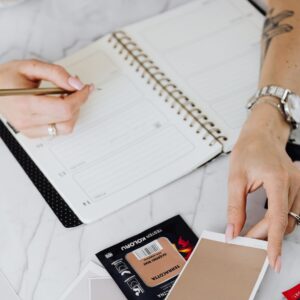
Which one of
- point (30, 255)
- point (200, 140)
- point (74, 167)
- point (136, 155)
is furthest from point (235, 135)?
point (30, 255)

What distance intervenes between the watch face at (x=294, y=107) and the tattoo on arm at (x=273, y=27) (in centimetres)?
13

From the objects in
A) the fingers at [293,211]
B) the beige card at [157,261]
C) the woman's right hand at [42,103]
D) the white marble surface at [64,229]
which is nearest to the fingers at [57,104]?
the woman's right hand at [42,103]

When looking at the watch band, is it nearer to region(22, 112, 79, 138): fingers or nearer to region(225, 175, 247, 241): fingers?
region(225, 175, 247, 241): fingers

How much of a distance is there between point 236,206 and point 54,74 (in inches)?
14.8

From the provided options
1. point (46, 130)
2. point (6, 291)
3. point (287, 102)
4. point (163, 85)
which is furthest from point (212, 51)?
point (6, 291)

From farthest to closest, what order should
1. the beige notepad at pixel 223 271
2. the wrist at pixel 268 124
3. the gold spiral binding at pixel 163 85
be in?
the gold spiral binding at pixel 163 85
the wrist at pixel 268 124
the beige notepad at pixel 223 271

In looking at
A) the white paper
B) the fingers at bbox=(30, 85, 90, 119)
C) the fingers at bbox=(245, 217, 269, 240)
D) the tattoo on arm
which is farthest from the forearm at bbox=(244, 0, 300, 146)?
the white paper

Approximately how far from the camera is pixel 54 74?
1.02m

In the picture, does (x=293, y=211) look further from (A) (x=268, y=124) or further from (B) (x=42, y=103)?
(B) (x=42, y=103)

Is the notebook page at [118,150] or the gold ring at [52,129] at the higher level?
the gold ring at [52,129]

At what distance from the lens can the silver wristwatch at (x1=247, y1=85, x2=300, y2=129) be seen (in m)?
0.96

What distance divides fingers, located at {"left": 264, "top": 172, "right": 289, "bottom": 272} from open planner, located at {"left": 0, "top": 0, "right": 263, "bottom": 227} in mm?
170

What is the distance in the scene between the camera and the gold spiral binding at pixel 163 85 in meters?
1.03

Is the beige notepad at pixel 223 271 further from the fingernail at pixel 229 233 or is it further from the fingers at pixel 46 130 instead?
the fingers at pixel 46 130
